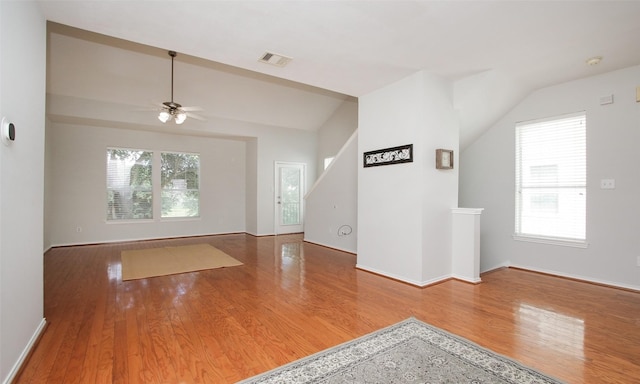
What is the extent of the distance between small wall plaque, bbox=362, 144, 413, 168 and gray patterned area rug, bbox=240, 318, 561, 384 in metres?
2.15

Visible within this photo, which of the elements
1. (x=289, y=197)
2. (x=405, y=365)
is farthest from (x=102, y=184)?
(x=405, y=365)

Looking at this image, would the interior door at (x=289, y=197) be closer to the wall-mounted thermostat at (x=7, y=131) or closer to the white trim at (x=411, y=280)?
the white trim at (x=411, y=280)

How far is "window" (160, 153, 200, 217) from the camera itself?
730 cm

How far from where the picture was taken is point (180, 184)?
24.5ft

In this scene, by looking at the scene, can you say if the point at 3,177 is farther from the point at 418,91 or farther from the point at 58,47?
the point at 58,47

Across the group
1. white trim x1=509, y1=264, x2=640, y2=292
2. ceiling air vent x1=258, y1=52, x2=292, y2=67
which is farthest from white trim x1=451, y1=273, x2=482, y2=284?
ceiling air vent x1=258, y1=52, x2=292, y2=67

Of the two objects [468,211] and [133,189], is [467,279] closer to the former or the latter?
[468,211]

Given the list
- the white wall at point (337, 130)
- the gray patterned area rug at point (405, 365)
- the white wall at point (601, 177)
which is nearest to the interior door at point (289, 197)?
the white wall at point (337, 130)

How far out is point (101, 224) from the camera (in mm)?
6586

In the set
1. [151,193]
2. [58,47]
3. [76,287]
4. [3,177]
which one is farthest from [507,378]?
[151,193]

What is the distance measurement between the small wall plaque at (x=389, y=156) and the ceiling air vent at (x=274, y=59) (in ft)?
5.64

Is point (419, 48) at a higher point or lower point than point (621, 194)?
higher

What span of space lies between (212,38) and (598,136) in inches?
193

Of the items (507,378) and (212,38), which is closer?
(507,378)
